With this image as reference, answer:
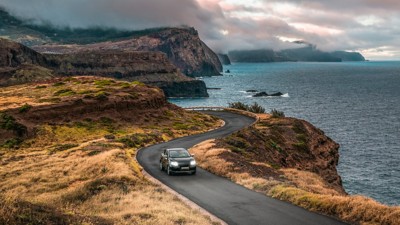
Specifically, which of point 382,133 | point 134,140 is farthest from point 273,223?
point 382,133

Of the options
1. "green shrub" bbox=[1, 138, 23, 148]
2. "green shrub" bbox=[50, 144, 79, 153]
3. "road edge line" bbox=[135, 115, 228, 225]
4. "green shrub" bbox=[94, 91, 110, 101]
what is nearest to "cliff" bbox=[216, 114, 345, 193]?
"road edge line" bbox=[135, 115, 228, 225]

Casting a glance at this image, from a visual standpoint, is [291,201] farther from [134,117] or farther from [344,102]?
[344,102]

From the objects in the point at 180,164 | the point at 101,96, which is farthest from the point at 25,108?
the point at 180,164

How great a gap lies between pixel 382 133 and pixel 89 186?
91.0 m

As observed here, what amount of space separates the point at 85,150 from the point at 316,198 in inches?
1180

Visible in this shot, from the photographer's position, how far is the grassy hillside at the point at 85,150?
1739cm

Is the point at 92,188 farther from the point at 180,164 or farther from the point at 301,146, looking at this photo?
the point at 301,146

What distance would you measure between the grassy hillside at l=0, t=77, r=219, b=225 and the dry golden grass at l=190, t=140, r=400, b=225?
5.66 meters

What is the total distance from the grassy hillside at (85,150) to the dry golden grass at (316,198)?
5662mm

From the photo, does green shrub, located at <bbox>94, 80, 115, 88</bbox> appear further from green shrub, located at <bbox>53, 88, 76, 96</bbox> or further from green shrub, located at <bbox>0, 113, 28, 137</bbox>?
green shrub, located at <bbox>0, 113, 28, 137</bbox>

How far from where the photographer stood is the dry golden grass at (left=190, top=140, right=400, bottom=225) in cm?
1686

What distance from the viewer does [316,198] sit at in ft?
65.8

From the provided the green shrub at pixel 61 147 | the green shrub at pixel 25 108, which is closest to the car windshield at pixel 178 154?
the green shrub at pixel 61 147

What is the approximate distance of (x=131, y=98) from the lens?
73.5 metres
